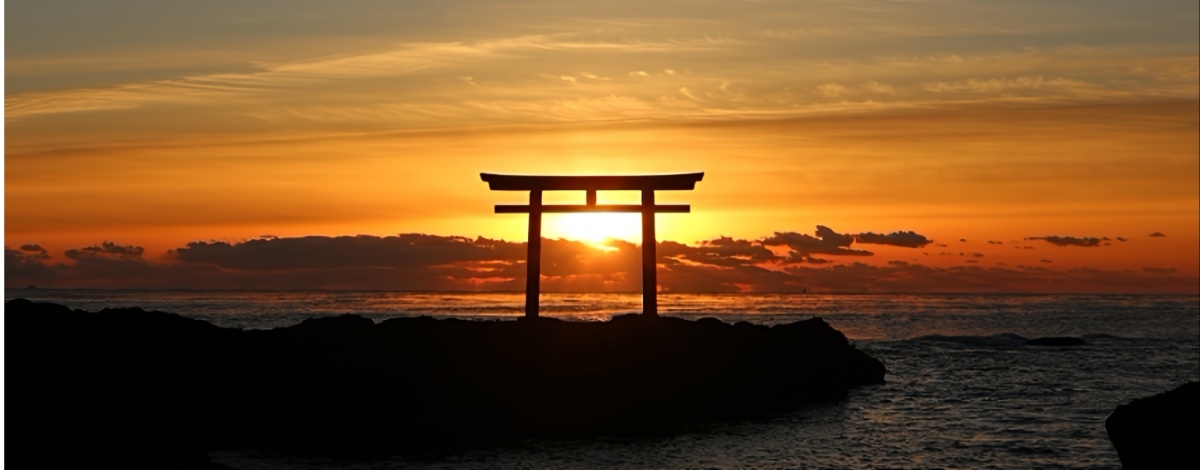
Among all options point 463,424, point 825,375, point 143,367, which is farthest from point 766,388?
point 143,367

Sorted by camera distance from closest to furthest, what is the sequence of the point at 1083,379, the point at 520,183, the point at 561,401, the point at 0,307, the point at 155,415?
the point at 0,307
the point at 155,415
the point at 561,401
the point at 520,183
the point at 1083,379

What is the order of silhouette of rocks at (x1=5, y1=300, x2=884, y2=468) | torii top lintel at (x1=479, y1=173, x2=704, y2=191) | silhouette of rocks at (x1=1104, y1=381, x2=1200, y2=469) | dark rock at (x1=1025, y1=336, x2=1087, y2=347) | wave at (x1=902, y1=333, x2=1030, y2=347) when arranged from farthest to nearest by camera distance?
wave at (x1=902, y1=333, x2=1030, y2=347)
dark rock at (x1=1025, y1=336, x2=1087, y2=347)
torii top lintel at (x1=479, y1=173, x2=704, y2=191)
silhouette of rocks at (x1=5, y1=300, x2=884, y2=468)
silhouette of rocks at (x1=1104, y1=381, x2=1200, y2=469)

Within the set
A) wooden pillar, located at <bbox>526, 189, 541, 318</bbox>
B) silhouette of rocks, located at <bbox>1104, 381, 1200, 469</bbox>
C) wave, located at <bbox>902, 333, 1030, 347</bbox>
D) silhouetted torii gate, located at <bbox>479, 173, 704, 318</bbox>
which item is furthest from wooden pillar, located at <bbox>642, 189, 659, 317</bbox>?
wave, located at <bbox>902, 333, 1030, 347</bbox>

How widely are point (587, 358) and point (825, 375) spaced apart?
7.53 metres

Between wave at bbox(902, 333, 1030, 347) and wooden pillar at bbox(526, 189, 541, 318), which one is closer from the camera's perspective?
wooden pillar at bbox(526, 189, 541, 318)

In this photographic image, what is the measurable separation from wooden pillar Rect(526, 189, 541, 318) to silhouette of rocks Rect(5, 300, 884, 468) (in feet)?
2.34

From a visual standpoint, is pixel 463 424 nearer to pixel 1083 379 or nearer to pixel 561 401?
pixel 561 401

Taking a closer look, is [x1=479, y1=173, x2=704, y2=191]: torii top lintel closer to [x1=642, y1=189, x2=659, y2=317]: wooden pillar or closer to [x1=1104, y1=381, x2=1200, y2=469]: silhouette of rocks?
[x1=642, y1=189, x2=659, y2=317]: wooden pillar

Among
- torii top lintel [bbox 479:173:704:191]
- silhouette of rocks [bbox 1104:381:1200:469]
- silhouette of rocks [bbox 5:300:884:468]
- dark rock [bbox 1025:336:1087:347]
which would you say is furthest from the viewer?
dark rock [bbox 1025:336:1087:347]

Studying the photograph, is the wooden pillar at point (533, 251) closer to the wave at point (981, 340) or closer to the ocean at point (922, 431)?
the ocean at point (922, 431)

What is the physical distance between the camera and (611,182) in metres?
23.8

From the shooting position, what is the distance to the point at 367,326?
22156 mm

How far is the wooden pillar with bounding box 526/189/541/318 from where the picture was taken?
23938 mm

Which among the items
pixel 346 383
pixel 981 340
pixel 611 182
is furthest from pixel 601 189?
pixel 981 340
